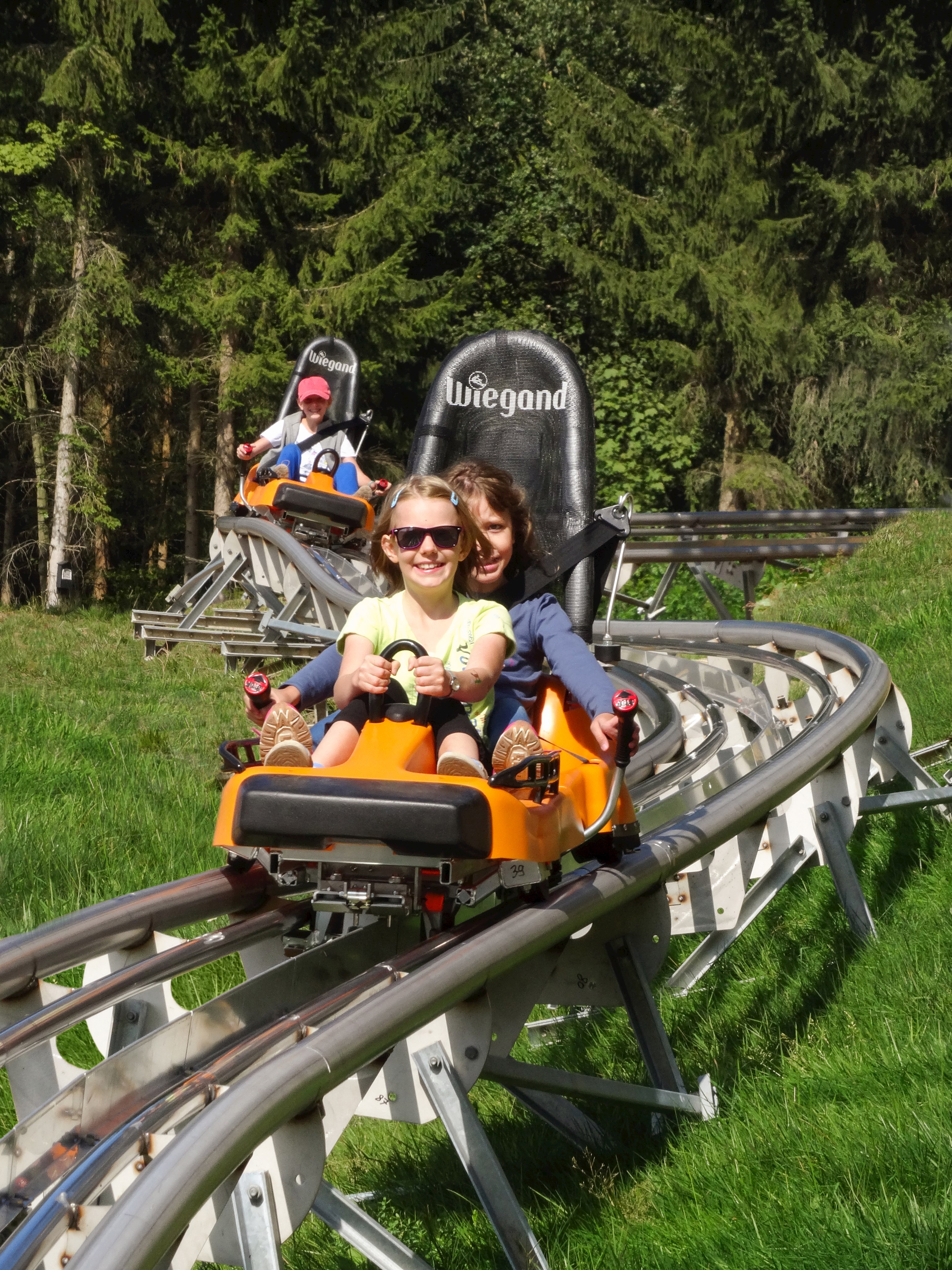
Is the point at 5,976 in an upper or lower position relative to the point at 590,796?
lower

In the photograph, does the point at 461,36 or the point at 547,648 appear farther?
the point at 461,36

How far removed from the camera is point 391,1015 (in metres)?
2.27

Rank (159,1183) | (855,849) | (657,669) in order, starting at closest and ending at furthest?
(159,1183)
(855,849)
(657,669)

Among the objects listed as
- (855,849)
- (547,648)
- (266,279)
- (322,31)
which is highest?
(322,31)

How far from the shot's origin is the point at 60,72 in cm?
1914

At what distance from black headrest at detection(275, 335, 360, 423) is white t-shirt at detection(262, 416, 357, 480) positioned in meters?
1.27

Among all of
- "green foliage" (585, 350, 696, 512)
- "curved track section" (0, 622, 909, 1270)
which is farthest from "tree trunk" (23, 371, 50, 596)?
"curved track section" (0, 622, 909, 1270)

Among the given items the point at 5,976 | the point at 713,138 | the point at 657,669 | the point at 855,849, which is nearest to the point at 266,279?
the point at 713,138

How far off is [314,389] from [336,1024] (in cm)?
1001

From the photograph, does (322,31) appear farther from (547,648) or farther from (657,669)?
(547,648)

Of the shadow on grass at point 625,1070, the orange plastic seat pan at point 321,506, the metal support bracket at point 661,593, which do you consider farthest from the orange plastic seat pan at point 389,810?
the metal support bracket at point 661,593

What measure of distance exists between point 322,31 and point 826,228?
8709 mm

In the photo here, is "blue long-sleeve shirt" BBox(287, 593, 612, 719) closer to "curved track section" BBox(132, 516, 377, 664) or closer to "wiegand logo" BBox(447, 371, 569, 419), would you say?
Result: "wiegand logo" BBox(447, 371, 569, 419)

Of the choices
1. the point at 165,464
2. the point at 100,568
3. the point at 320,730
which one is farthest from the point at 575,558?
the point at 165,464
